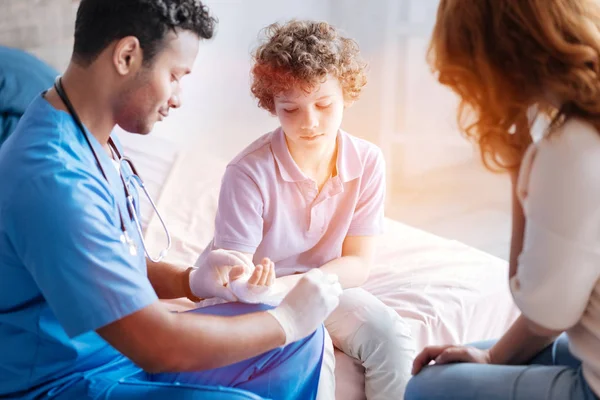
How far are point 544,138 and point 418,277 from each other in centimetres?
90

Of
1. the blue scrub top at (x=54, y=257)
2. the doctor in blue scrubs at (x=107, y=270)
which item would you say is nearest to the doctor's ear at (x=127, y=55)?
the doctor in blue scrubs at (x=107, y=270)

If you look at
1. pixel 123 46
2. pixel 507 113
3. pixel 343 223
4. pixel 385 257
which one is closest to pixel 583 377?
pixel 507 113

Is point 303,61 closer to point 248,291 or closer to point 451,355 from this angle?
point 248,291

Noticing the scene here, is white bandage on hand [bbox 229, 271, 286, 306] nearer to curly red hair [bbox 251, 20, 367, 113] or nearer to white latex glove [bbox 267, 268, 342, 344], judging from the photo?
white latex glove [bbox 267, 268, 342, 344]

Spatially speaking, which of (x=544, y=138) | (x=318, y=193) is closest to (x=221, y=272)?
(x=318, y=193)

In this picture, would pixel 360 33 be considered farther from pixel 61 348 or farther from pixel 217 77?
pixel 61 348

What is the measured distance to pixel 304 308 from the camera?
130 centimetres

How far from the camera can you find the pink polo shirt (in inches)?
64.1

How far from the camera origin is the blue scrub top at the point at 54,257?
1.10 meters

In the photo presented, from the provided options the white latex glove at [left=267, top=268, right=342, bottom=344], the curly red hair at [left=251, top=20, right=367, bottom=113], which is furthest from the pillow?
the white latex glove at [left=267, top=268, right=342, bottom=344]

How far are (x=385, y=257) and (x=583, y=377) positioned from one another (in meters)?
0.96

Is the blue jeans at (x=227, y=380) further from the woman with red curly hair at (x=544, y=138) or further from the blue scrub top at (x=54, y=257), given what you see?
the woman with red curly hair at (x=544, y=138)

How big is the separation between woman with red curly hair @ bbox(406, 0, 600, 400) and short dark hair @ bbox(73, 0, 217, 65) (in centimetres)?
41

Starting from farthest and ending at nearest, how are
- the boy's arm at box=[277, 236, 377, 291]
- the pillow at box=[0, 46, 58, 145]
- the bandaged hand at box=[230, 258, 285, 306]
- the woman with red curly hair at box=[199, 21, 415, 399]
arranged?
1. the pillow at box=[0, 46, 58, 145]
2. the boy's arm at box=[277, 236, 377, 291]
3. the woman with red curly hair at box=[199, 21, 415, 399]
4. the bandaged hand at box=[230, 258, 285, 306]
